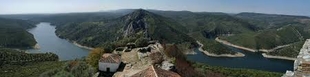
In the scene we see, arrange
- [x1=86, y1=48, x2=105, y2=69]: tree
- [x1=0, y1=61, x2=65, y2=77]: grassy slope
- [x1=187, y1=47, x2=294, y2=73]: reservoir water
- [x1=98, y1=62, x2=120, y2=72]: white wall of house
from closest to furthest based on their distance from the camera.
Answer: [x1=98, y1=62, x2=120, y2=72]: white wall of house, [x1=86, y1=48, x2=105, y2=69]: tree, [x1=0, y1=61, x2=65, y2=77]: grassy slope, [x1=187, y1=47, x2=294, y2=73]: reservoir water

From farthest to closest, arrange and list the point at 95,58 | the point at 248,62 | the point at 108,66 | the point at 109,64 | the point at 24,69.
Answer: the point at 248,62, the point at 24,69, the point at 95,58, the point at 108,66, the point at 109,64

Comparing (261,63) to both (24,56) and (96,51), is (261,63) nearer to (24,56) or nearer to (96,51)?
(24,56)

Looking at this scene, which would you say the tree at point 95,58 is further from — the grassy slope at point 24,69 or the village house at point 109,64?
the grassy slope at point 24,69

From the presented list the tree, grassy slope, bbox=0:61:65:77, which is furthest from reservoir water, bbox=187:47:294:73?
the tree

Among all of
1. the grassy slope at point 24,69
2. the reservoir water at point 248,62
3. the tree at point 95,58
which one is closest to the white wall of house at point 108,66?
the tree at point 95,58

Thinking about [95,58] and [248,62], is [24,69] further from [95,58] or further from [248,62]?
[248,62]

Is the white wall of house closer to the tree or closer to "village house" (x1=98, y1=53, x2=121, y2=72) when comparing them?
"village house" (x1=98, y1=53, x2=121, y2=72)

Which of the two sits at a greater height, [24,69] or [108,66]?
[108,66]

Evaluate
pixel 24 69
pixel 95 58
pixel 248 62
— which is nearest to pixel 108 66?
pixel 95 58

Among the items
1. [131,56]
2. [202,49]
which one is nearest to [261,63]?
[202,49]
